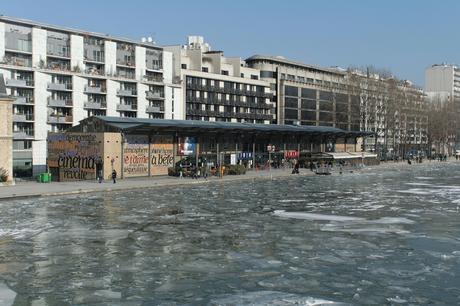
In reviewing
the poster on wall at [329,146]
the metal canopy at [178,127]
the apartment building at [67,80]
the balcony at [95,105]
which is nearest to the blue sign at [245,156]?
the metal canopy at [178,127]

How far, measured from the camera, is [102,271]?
48.7ft

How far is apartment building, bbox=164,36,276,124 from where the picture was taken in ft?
396

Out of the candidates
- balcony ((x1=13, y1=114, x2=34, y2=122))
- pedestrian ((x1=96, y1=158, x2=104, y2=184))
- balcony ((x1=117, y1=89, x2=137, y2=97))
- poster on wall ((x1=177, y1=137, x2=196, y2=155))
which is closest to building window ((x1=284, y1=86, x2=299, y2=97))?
balcony ((x1=117, y1=89, x2=137, y2=97))

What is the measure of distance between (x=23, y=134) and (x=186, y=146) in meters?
37.3

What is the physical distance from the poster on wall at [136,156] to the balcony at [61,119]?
4041cm

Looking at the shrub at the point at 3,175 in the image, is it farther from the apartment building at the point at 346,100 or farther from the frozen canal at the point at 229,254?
the apartment building at the point at 346,100

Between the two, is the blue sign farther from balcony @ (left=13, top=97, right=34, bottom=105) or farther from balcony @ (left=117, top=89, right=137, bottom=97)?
balcony @ (left=117, top=89, right=137, bottom=97)

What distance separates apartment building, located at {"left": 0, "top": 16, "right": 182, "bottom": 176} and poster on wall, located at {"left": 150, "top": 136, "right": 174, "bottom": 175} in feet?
119

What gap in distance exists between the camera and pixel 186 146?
65.1 meters

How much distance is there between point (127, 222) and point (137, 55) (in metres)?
90.7

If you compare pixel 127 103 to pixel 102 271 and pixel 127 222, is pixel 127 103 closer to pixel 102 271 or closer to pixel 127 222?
pixel 127 222

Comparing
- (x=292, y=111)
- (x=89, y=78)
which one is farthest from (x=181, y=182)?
(x=292, y=111)

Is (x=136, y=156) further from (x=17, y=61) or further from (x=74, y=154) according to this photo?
(x=17, y=61)

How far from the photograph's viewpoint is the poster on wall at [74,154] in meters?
55.4
